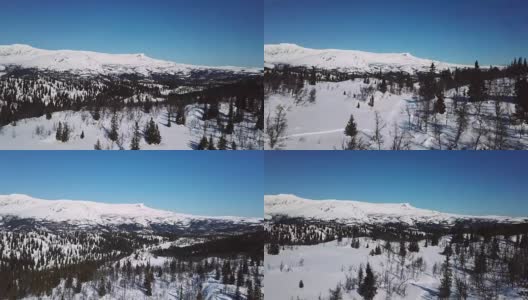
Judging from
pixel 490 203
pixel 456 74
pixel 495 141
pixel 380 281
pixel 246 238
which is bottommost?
pixel 380 281

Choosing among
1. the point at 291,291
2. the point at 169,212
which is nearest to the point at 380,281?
the point at 291,291

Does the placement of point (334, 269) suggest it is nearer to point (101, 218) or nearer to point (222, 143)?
point (222, 143)

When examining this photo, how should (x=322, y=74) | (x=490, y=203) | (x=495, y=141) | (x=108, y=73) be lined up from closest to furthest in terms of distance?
(x=495, y=141), (x=490, y=203), (x=322, y=74), (x=108, y=73)

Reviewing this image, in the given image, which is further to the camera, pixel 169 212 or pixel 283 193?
pixel 169 212

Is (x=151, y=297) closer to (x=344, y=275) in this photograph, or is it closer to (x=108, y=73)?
(x=344, y=275)

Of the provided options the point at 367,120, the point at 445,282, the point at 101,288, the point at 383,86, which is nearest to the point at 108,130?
the point at 101,288

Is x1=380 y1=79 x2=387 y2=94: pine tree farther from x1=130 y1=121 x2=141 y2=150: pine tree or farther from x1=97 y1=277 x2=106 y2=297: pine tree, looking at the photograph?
x1=97 y1=277 x2=106 y2=297: pine tree
